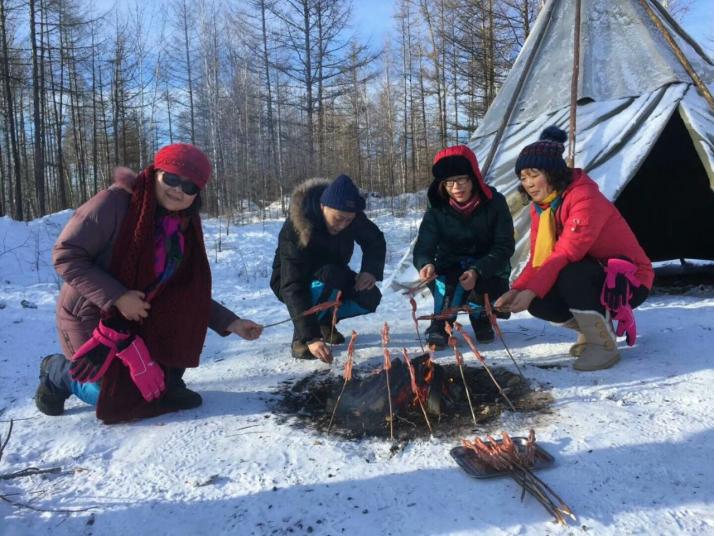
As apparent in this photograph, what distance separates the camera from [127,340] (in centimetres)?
193

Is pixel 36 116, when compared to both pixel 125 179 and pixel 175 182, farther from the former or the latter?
pixel 175 182

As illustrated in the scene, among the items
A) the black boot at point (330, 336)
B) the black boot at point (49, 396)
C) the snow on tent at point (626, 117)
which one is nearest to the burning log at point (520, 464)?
the black boot at point (330, 336)

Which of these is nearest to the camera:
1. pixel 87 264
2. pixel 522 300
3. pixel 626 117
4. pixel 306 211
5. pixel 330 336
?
pixel 87 264

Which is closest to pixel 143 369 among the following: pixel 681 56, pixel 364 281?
pixel 364 281

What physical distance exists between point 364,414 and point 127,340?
3.23 feet

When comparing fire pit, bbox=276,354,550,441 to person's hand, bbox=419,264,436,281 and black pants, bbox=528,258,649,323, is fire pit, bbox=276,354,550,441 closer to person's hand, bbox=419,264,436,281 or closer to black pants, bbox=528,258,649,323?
black pants, bbox=528,258,649,323

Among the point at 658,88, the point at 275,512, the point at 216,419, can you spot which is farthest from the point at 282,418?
the point at 658,88

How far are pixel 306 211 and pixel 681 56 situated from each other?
3.74m

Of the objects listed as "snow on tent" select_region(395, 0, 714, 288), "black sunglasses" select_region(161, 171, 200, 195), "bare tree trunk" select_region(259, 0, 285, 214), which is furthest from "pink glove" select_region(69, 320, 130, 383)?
"bare tree trunk" select_region(259, 0, 285, 214)

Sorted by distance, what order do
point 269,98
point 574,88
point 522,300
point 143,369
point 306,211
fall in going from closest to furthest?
1. point 143,369
2. point 522,300
3. point 306,211
4. point 574,88
5. point 269,98

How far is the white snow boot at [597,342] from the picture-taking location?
2.36 m

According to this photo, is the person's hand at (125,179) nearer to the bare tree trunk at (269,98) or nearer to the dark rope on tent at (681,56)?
the dark rope on tent at (681,56)

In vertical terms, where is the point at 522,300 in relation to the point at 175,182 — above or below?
below

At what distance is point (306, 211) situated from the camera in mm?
2760
